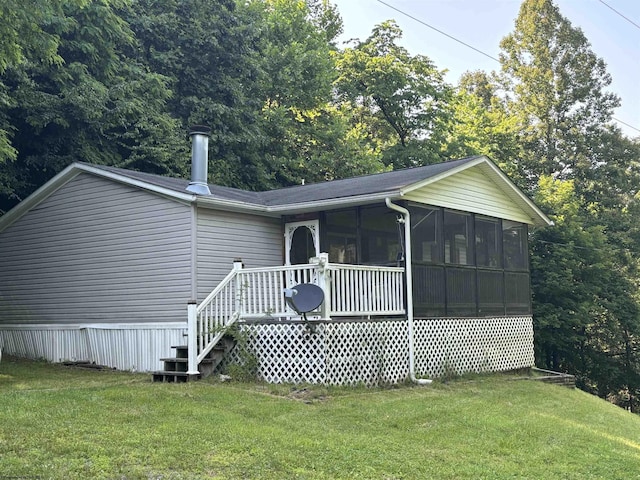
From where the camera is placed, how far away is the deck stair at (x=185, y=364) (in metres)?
10.1

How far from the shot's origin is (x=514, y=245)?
15.1 metres

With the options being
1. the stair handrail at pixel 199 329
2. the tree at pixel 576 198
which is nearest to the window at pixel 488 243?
the stair handrail at pixel 199 329

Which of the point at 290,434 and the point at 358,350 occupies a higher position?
the point at 358,350

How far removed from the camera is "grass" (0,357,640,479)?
17.4ft

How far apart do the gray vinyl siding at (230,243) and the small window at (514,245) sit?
5272mm

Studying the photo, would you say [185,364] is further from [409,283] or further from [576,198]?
[576,198]

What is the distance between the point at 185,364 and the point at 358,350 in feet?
9.07

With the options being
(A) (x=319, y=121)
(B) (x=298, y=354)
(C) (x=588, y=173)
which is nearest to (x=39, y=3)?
(B) (x=298, y=354)

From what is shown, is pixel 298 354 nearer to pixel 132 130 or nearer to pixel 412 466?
pixel 412 466

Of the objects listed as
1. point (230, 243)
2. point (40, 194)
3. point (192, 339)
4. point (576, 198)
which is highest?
point (576, 198)

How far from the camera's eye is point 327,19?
3722 cm

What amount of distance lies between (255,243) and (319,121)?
47.4ft

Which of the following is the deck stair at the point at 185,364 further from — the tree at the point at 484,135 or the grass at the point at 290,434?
the tree at the point at 484,135

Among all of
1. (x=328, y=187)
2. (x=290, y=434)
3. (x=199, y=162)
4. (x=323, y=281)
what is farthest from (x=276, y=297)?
(x=328, y=187)
